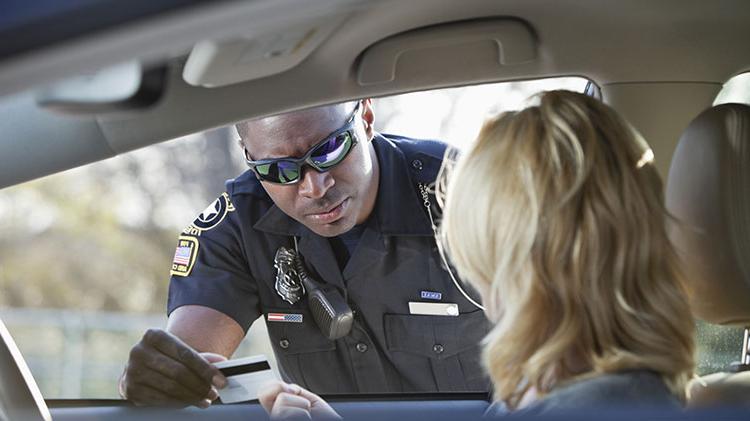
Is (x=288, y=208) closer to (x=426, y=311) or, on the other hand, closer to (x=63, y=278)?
(x=426, y=311)

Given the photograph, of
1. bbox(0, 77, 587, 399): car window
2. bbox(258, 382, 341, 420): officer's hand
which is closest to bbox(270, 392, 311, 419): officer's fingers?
bbox(258, 382, 341, 420): officer's hand

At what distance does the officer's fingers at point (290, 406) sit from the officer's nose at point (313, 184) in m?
0.76

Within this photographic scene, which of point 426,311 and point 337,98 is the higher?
point 337,98

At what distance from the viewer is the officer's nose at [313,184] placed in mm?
3434

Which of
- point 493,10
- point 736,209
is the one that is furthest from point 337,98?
point 736,209

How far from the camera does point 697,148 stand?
256 cm

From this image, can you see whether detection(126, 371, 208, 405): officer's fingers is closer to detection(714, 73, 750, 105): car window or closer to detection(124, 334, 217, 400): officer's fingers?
detection(124, 334, 217, 400): officer's fingers

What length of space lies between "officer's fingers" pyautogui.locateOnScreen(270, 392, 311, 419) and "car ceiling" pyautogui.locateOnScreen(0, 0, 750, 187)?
59 cm

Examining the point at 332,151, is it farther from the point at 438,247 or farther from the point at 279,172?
the point at 438,247

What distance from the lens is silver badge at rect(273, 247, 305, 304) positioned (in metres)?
3.64

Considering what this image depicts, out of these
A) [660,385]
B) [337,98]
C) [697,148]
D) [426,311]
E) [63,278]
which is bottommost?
[63,278]

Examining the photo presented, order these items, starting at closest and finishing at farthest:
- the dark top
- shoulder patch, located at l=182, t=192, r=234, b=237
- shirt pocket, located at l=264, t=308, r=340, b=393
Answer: the dark top, shirt pocket, located at l=264, t=308, r=340, b=393, shoulder patch, located at l=182, t=192, r=234, b=237

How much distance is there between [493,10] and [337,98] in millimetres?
384

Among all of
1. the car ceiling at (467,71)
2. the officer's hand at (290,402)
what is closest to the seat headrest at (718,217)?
the car ceiling at (467,71)
